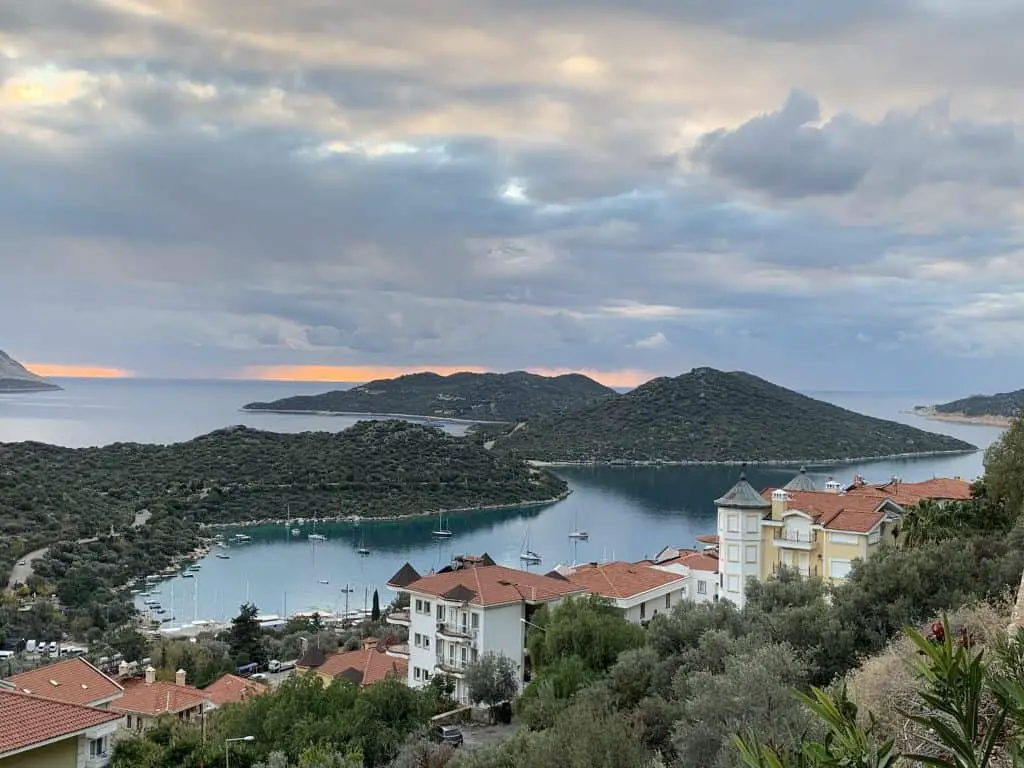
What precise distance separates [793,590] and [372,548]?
165 ft

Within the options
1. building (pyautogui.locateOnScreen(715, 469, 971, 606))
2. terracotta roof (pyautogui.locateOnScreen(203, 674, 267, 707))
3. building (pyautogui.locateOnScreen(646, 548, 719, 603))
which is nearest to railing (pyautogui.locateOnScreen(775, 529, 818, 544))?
building (pyautogui.locateOnScreen(715, 469, 971, 606))

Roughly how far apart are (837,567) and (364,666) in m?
11.7

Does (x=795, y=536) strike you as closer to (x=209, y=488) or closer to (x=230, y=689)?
(x=230, y=689)

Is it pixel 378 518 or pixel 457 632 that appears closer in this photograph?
pixel 457 632

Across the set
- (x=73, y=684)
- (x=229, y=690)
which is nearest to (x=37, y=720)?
(x=73, y=684)

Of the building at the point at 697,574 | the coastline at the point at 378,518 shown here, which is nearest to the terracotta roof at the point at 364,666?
the building at the point at 697,574

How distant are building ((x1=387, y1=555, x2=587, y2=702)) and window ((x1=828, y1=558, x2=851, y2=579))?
5.84 m

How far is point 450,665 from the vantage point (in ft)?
66.7

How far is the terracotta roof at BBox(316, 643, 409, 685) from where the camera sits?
67.6 ft

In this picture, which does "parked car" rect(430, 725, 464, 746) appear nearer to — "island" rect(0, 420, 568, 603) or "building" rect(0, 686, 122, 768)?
"building" rect(0, 686, 122, 768)

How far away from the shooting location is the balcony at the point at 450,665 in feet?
65.5

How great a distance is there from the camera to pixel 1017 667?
3232mm

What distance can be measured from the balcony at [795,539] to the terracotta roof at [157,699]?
558 inches

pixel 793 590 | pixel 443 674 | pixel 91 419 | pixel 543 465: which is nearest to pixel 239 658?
pixel 443 674
